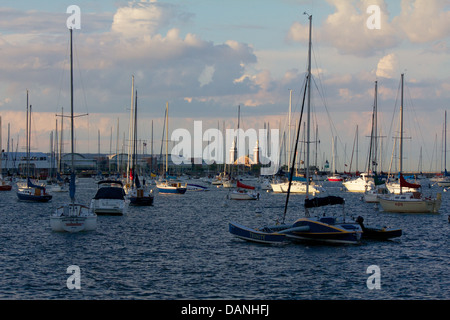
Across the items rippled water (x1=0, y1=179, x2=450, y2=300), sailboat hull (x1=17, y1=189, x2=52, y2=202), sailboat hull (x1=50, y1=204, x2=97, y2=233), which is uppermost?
sailboat hull (x1=50, y1=204, x2=97, y2=233)

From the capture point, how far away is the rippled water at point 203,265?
2867 cm

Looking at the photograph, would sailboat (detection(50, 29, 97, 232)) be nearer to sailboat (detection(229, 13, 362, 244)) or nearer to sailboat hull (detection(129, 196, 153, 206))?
sailboat (detection(229, 13, 362, 244))

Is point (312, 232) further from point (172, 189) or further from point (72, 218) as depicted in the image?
point (172, 189)

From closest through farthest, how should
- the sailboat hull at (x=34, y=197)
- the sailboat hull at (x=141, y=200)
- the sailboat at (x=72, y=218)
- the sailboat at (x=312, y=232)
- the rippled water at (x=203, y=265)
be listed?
the rippled water at (x=203, y=265) < the sailboat at (x=312, y=232) < the sailboat at (x=72, y=218) < the sailboat hull at (x=141, y=200) < the sailboat hull at (x=34, y=197)

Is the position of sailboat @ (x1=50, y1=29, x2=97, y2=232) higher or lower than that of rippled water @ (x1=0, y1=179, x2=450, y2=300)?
higher

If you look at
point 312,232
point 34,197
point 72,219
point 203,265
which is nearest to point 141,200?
point 34,197

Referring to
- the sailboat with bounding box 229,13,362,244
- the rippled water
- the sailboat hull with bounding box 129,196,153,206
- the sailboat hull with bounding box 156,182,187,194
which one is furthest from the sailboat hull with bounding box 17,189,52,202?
the sailboat with bounding box 229,13,362,244

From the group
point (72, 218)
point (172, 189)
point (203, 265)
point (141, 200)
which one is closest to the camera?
point (203, 265)

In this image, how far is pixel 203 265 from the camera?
116 ft

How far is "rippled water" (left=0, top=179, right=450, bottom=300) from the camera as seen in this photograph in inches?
1129

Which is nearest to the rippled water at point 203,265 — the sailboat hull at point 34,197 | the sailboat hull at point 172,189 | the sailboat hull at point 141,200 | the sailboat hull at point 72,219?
the sailboat hull at point 72,219

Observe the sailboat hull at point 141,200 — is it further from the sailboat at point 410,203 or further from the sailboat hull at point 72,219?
the sailboat hull at point 72,219
